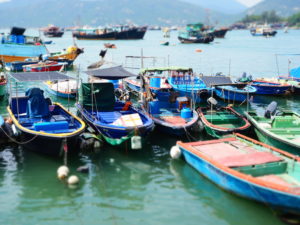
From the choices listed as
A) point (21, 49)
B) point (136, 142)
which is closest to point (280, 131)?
point (136, 142)

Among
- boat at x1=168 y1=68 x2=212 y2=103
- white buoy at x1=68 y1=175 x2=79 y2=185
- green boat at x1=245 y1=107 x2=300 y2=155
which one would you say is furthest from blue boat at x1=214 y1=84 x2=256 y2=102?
white buoy at x1=68 y1=175 x2=79 y2=185

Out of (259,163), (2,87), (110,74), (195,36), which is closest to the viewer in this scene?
(259,163)

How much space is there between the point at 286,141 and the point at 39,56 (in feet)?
115

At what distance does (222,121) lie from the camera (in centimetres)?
1841

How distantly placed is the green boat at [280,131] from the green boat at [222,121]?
21.0 inches

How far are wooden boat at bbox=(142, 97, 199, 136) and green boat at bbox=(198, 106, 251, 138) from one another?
27.2 inches

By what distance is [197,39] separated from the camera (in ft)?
306

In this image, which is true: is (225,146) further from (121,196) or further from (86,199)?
(86,199)

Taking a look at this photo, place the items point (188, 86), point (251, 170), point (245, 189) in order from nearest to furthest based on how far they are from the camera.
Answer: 1. point (245, 189)
2. point (251, 170)
3. point (188, 86)

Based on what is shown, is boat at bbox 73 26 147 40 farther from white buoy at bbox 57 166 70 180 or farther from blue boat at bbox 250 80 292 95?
white buoy at bbox 57 166 70 180

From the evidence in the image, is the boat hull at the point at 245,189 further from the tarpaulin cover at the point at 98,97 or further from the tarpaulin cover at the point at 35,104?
the tarpaulin cover at the point at 35,104

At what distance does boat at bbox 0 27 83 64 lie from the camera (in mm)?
45094

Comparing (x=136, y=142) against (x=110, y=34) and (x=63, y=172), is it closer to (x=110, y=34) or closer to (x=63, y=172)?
(x=63, y=172)

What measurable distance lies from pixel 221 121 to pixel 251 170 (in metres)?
6.83
